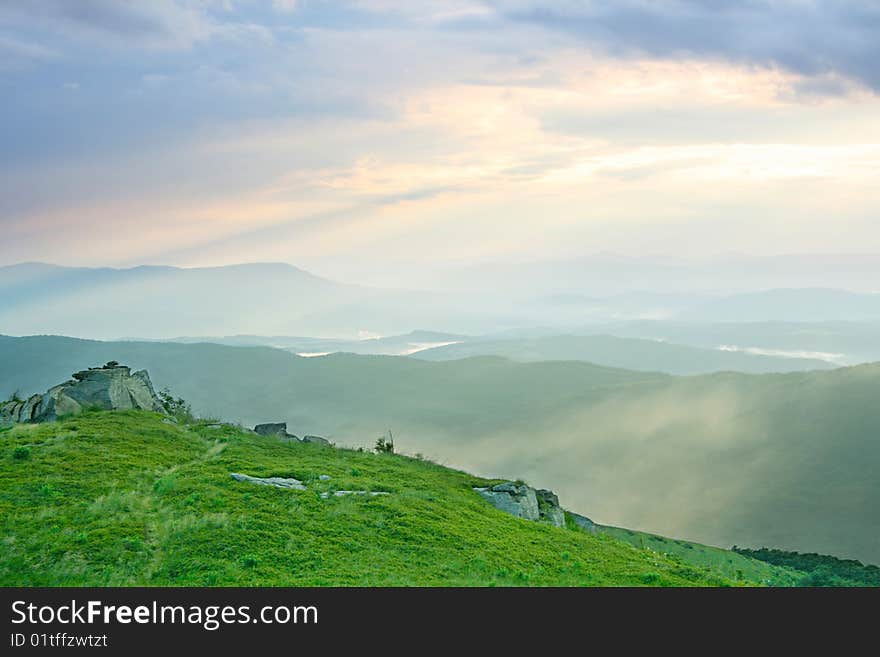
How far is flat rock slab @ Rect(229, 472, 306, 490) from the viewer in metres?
24.7

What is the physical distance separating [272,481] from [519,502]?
1231cm

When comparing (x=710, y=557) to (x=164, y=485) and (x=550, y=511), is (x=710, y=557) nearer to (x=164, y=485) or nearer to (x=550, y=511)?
(x=550, y=511)

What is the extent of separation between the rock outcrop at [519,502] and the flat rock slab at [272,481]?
32.8 feet

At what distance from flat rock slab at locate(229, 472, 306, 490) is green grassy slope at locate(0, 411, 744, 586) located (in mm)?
452

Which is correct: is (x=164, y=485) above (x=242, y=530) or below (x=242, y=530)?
above

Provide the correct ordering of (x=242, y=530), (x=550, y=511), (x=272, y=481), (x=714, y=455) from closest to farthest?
1. (x=242, y=530)
2. (x=272, y=481)
3. (x=550, y=511)
4. (x=714, y=455)

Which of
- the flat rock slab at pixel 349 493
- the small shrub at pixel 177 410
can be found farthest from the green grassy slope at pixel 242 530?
the small shrub at pixel 177 410

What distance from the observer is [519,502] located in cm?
3133

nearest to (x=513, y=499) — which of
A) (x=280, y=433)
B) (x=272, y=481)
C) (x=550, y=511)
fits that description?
(x=550, y=511)

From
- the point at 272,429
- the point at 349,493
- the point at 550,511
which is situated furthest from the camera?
the point at 272,429

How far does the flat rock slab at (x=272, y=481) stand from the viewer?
24703mm

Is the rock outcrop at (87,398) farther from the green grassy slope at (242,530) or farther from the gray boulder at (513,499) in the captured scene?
the gray boulder at (513,499)
